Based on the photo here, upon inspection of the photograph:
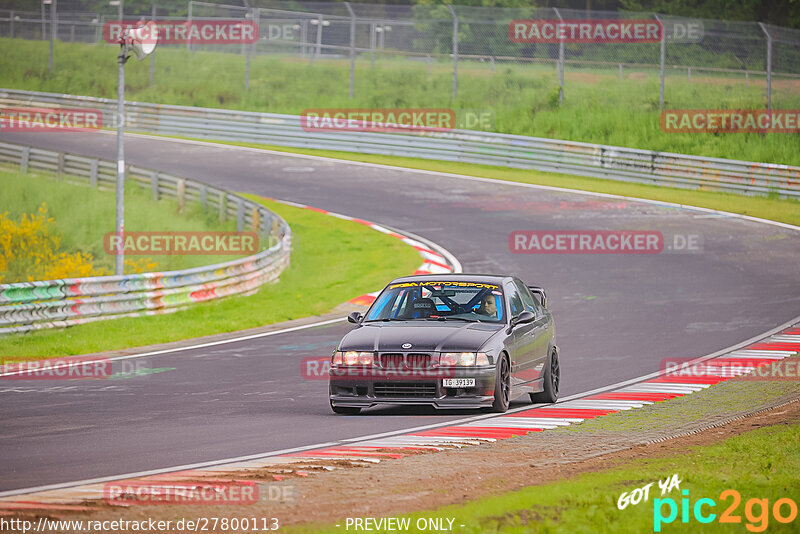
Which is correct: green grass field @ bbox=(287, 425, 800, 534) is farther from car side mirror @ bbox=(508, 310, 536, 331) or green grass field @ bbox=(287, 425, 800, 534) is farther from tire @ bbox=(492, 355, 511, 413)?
car side mirror @ bbox=(508, 310, 536, 331)

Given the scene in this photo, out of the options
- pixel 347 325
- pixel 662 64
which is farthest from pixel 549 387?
pixel 662 64

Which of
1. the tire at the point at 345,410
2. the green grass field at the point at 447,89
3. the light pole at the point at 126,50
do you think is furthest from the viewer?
the green grass field at the point at 447,89

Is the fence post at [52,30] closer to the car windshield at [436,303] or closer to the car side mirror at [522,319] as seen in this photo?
the car windshield at [436,303]

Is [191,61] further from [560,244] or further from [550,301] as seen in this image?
[550,301]

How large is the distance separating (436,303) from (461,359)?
140 cm

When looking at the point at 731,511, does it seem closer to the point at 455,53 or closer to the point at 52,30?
the point at 455,53

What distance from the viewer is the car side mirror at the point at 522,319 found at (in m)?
12.1

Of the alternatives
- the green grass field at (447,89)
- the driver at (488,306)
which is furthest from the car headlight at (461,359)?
the green grass field at (447,89)

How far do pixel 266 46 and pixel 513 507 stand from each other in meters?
40.4

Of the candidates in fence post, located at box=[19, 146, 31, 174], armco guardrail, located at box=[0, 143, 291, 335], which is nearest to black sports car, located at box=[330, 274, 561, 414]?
armco guardrail, located at box=[0, 143, 291, 335]

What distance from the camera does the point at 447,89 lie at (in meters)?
42.8

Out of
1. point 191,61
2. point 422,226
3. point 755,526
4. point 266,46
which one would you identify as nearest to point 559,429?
point 755,526

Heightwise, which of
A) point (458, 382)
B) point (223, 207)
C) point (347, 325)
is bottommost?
point (347, 325)

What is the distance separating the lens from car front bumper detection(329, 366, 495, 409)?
11359mm
